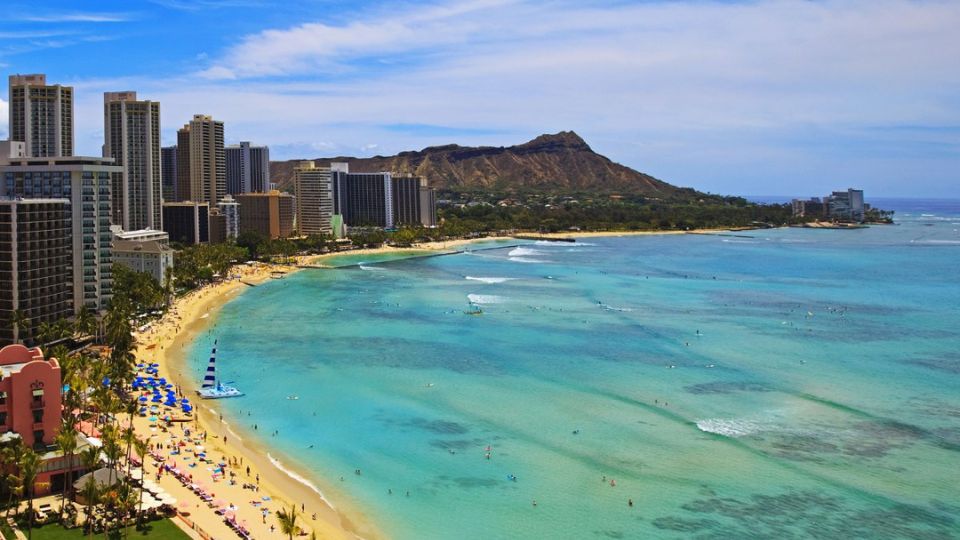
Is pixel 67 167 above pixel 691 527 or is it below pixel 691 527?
above

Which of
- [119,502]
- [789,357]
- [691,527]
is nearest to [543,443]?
[691,527]

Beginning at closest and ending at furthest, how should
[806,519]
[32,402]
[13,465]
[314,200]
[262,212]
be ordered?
[13,465] → [806,519] → [32,402] → [262,212] → [314,200]

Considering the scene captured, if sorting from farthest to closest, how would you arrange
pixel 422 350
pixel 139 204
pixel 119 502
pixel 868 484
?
pixel 139 204 < pixel 422 350 < pixel 868 484 < pixel 119 502

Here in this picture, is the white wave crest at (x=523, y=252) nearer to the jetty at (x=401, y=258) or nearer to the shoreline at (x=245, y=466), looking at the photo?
the jetty at (x=401, y=258)

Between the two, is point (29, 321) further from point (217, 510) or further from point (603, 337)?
point (603, 337)

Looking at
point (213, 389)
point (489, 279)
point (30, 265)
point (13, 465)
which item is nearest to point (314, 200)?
point (489, 279)

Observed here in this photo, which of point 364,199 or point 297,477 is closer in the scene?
point 297,477

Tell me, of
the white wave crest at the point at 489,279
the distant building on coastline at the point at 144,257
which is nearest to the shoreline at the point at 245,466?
the distant building on coastline at the point at 144,257

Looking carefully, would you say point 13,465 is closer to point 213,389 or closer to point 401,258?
point 213,389
